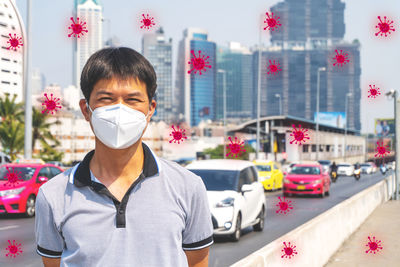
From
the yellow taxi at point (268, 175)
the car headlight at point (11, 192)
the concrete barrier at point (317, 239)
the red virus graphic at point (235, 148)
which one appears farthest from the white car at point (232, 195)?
the yellow taxi at point (268, 175)

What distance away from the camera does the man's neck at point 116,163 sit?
2.49 m

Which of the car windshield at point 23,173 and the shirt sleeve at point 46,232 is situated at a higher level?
the shirt sleeve at point 46,232

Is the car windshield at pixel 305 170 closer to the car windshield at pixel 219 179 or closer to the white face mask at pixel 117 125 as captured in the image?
the car windshield at pixel 219 179

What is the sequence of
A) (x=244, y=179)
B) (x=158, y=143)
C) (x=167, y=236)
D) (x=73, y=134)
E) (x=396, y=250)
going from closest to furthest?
(x=167, y=236) < (x=396, y=250) < (x=244, y=179) < (x=73, y=134) < (x=158, y=143)

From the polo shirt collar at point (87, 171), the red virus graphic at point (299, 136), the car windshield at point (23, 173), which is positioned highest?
the red virus graphic at point (299, 136)

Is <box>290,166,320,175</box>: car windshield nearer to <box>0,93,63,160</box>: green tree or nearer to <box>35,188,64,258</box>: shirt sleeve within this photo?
<box>0,93,63,160</box>: green tree

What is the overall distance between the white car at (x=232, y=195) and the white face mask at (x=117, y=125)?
421 inches

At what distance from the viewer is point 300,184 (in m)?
27.6

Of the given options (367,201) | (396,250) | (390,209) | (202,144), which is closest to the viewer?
(396,250)

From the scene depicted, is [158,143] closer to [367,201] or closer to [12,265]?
[367,201]

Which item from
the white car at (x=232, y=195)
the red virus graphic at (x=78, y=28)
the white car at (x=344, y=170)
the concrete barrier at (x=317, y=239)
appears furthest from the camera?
the white car at (x=344, y=170)

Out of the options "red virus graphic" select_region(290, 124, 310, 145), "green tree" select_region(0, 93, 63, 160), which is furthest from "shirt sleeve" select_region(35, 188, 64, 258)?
"green tree" select_region(0, 93, 63, 160)

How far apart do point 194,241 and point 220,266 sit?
762cm

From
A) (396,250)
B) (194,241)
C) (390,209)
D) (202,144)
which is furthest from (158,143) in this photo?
→ (194,241)
